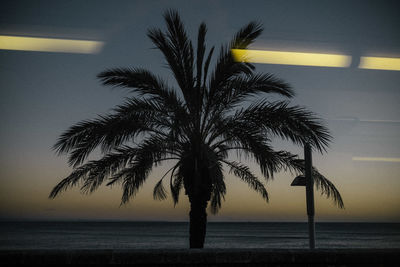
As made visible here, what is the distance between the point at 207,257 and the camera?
3.99 meters

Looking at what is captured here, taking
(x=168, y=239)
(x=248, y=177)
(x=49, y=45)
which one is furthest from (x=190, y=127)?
(x=168, y=239)

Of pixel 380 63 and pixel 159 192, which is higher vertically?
pixel 380 63

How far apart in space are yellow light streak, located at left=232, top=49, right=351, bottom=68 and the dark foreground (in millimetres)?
3018

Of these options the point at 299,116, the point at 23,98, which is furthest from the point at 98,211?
the point at 299,116

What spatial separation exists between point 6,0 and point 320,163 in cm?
572

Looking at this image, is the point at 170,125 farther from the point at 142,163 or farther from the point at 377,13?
the point at 377,13

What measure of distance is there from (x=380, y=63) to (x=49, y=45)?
15.8ft

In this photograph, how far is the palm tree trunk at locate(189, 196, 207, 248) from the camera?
26.5 feet

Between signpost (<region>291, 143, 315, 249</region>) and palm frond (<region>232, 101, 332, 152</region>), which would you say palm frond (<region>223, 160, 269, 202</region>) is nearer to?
palm frond (<region>232, 101, 332, 152</region>)

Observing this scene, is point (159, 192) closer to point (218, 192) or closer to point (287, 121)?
point (218, 192)

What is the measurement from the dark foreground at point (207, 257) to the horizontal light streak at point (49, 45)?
2.85 m

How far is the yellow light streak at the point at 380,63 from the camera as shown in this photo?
6.09m

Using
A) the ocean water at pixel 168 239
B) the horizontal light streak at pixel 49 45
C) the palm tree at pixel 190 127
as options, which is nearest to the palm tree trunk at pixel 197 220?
the palm tree at pixel 190 127

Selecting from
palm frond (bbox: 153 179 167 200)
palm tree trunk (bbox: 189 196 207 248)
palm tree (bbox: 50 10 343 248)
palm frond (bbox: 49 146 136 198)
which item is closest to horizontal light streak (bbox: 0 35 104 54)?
palm tree (bbox: 50 10 343 248)
